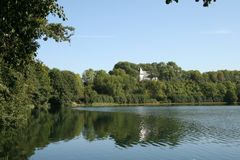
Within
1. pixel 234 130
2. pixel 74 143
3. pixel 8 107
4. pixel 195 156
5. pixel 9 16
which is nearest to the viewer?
pixel 9 16

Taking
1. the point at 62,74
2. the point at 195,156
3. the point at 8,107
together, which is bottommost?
the point at 195,156

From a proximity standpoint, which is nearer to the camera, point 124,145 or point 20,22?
point 20,22

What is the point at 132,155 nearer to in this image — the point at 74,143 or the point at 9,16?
the point at 74,143

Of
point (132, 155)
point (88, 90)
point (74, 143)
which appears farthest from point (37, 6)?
point (88, 90)

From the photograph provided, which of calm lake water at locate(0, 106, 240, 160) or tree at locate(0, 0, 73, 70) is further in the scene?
calm lake water at locate(0, 106, 240, 160)

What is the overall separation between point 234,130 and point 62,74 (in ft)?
369

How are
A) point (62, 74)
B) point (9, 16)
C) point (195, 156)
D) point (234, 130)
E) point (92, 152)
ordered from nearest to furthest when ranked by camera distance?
point (9, 16)
point (195, 156)
point (92, 152)
point (234, 130)
point (62, 74)

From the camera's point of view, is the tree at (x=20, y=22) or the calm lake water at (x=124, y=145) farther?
the calm lake water at (x=124, y=145)

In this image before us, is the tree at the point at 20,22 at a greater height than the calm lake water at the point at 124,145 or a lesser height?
greater

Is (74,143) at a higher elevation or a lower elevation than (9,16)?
lower

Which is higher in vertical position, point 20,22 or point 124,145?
point 20,22

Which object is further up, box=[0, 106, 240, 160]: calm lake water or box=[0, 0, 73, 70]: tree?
box=[0, 0, 73, 70]: tree

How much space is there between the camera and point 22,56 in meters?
14.4

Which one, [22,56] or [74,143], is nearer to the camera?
[22,56]
